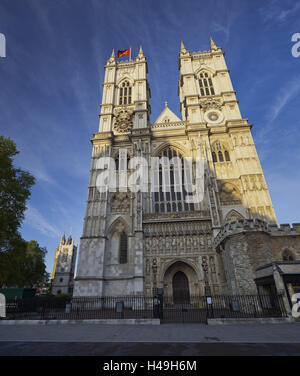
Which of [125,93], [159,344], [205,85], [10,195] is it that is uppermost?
[125,93]

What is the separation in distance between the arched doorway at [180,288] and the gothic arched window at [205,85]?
2618cm

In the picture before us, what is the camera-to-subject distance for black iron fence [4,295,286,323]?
11.6m

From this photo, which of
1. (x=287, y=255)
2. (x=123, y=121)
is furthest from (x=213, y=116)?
(x=287, y=255)

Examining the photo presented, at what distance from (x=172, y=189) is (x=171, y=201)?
5.85ft

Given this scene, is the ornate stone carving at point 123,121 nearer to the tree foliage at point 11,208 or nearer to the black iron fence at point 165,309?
the tree foliage at point 11,208

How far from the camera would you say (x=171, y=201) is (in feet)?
81.5

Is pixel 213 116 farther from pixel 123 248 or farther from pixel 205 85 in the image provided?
pixel 123 248

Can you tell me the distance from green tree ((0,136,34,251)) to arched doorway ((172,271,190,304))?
48.3 ft

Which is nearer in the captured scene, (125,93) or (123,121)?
(123,121)

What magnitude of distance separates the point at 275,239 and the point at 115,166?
19601 millimetres

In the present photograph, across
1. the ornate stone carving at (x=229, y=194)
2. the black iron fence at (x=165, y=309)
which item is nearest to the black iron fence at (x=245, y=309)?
the black iron fence at (x=165, y=309)

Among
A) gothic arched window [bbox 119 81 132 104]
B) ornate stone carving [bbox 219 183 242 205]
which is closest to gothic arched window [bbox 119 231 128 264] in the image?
ornate stone carving [bbox 219 183 242 205]

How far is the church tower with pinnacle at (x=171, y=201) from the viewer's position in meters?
20.5
